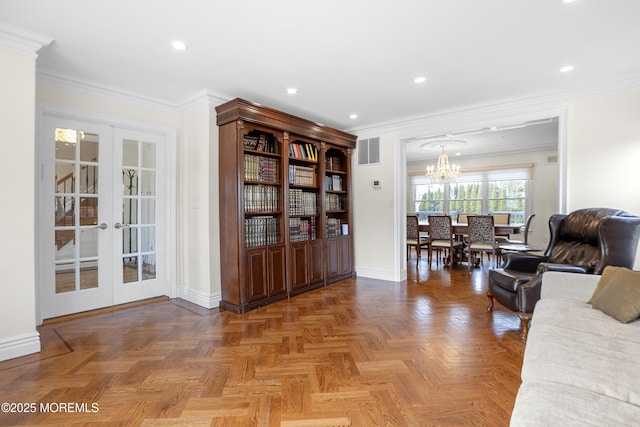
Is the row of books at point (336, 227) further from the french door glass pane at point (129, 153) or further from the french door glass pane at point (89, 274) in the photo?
the french door glass pane at point (89, 274)

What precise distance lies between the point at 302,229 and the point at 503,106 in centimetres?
295

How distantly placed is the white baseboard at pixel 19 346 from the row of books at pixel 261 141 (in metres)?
2.52

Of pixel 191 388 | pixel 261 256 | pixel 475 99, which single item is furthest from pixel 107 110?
pixel 475 99

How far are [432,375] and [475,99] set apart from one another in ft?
10.6

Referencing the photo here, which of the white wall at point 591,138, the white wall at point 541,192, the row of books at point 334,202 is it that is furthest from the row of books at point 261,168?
the white wall at point 541,192

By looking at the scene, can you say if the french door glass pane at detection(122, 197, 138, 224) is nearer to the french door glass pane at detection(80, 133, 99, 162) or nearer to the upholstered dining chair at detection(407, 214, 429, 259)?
the french door glass pane at detection(80, 133, 99, 162)

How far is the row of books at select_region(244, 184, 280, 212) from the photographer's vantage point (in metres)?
3.62

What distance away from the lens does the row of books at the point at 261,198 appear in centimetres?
362

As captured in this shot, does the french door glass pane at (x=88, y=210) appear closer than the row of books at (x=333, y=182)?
Yes

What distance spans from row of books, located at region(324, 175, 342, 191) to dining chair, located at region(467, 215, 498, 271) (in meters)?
2.44

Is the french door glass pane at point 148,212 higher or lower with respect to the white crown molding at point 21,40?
lower

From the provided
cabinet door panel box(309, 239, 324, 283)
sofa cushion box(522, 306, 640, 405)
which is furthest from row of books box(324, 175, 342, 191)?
sofa cushion box(522, 306, 640, 405)

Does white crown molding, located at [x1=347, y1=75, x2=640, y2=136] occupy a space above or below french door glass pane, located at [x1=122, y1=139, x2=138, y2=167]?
above

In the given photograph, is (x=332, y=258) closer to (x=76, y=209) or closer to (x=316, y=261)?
(x=316, y=261)
